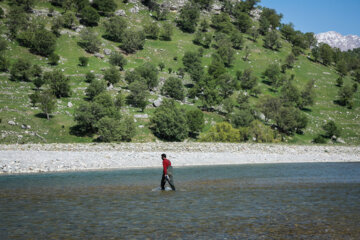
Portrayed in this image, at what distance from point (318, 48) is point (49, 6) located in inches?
6720

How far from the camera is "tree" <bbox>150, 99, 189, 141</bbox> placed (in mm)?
76688

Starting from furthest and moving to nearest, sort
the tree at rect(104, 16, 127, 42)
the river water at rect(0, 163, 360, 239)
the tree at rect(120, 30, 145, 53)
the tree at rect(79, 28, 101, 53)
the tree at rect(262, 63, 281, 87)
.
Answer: the tree at rect(104, 16, 127, 42) < the tree at rect(120, 30, 145, 53) < the tree at rect(262, 63, 281, 87) < the tree at rect(79, 28, 101, 53) < the river water at rect(0, 163, 360, 239)

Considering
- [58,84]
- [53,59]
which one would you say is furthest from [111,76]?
[53,59]

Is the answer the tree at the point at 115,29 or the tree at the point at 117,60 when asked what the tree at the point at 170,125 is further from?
the tree at the point at 115,29

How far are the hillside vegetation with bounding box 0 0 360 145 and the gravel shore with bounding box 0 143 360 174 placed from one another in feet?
46.6

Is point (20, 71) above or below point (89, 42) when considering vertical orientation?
below

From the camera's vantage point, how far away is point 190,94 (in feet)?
370

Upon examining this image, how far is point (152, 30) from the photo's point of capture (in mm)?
163375

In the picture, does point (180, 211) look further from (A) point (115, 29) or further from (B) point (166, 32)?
(B) point (166, 32)

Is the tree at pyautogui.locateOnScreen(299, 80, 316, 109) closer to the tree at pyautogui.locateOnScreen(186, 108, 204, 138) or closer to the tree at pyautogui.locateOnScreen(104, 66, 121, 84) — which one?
the tree at pyautogui.locateOnScreen(186, 108, 204, 138)

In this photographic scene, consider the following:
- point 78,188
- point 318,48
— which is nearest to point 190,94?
point 78,188

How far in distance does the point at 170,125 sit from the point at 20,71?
188 feet

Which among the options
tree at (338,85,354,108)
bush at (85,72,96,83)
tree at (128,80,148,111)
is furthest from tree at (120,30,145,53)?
tree at (338,85,354,108)

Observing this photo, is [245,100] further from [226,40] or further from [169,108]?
[226,40]
